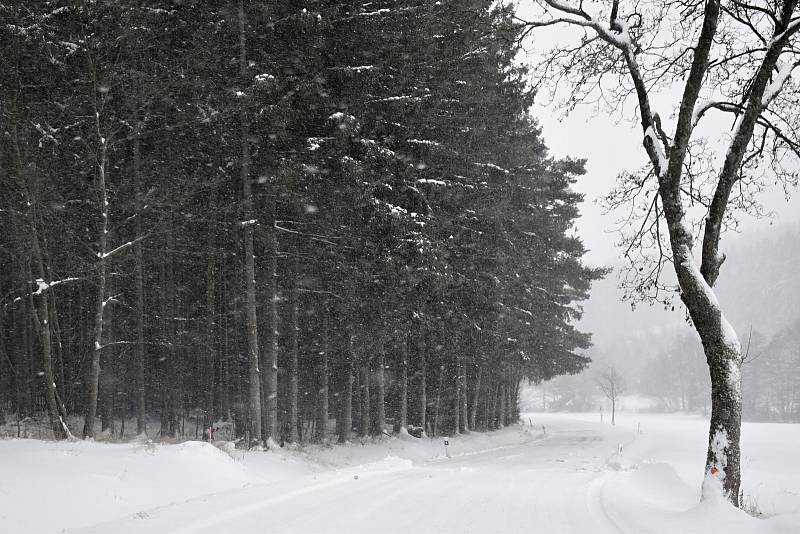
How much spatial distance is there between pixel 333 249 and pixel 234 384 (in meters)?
12.6

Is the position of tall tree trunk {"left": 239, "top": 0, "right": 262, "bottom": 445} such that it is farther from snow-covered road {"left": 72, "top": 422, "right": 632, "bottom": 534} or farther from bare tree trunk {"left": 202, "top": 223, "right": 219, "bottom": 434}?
snow-covered road {"left": 72, "top": 422, "right": 632, "bottom": 534}

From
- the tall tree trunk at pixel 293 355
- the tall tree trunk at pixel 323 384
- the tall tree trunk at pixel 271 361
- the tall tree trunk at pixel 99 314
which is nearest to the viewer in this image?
the tall tree trunk at pixel 99 314

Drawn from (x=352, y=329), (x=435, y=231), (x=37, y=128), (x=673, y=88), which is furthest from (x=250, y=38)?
(x=673, y=88)

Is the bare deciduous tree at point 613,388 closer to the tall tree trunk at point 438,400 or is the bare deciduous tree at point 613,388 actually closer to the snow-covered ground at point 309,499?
the tall tree trunk at point 438,400

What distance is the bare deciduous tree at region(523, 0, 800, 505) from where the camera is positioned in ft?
26.0

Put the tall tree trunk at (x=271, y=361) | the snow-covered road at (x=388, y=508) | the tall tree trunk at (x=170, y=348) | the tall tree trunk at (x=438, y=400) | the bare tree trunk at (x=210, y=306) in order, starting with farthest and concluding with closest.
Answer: the tall tree trunk at (x=438, y=400) → the tall tree trunk at (x=170, y=348) → the bare tree trunk at (x=210, y=306) → the tall tree trunk at (x=271, y=361) → the snow-covered road at (x=388, y=508)

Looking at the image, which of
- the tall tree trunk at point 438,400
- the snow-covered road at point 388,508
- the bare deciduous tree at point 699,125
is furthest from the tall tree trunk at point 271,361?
the tall tree trunk at point 438,400

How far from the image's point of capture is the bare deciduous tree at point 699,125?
793 cm

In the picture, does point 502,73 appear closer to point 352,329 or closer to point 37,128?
point 352,329

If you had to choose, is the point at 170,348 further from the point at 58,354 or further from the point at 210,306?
the point at 58,354

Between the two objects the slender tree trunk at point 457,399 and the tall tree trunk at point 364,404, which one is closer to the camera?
the tall tree trunk at point 364,404

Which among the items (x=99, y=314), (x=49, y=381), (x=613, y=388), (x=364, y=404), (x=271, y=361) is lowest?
(x=613, y=388)

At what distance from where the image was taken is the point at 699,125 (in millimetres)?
9148

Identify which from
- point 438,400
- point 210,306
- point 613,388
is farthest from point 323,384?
point 613,388
